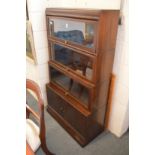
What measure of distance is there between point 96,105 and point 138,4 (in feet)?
4.00

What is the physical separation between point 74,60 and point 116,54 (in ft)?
1.46

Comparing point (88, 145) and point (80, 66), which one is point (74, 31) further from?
point (88, 145)

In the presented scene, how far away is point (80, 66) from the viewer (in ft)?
5.22

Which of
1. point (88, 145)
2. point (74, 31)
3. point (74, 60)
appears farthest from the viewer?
point (88, 145)

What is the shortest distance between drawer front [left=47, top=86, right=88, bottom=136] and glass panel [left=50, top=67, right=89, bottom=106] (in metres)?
0.14

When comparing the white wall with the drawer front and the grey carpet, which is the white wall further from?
the drawer front

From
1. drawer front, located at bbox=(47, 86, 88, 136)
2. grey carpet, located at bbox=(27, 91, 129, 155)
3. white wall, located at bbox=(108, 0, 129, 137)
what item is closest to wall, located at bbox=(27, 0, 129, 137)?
white wall, located at bbox=(108, 0, 129, 137)

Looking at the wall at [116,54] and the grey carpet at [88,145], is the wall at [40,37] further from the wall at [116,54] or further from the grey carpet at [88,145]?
the grey carpet at [88,145]

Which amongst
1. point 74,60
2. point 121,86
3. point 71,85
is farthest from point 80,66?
point 121,86

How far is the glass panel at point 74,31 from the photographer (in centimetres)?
133

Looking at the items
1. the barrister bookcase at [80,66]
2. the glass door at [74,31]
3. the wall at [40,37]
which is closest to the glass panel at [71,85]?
the barrister bookcase at [80,66]

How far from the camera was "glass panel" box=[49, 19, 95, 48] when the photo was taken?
1329mm

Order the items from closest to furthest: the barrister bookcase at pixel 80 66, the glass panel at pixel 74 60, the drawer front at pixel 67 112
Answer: the barrister bookcase at pixel 80 66 → the glass panel at pixel 74 60 → the drawer front at pixel 67 112
